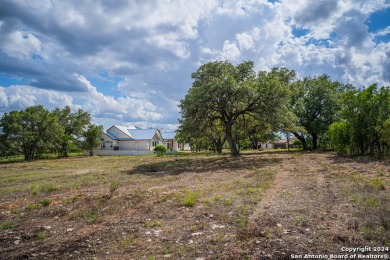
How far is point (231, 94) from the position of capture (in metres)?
23.3

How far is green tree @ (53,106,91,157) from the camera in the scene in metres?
45.4

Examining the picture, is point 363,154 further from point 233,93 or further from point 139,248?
point 139,248

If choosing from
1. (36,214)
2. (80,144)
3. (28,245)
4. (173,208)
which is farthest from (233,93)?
(80,144)

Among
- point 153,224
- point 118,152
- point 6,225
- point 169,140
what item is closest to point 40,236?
point 6,225

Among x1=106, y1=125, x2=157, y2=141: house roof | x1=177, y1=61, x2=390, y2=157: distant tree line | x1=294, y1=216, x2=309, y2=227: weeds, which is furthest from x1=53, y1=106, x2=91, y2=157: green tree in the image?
x1=294, y1=216, x2=309, y2=227: weeds

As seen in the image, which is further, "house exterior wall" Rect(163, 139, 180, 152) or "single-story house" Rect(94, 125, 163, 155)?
"house exterior wall" Rect(163, 139, 180, 152)

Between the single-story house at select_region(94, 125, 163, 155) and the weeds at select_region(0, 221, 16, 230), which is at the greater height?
the single-story house at select_region(94, 125, 163, 155)

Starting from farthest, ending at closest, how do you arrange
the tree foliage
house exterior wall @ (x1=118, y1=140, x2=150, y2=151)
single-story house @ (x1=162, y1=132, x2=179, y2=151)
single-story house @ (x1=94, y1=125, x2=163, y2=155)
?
single-story house @ (x1=162, y1=132, x2=179, y2=151), house exterior wall @ (x1=118, y1=140, x2=150, y2=151), single-story house @ (x1=94, y1=125, x2=163, y2=155), the tree foliage

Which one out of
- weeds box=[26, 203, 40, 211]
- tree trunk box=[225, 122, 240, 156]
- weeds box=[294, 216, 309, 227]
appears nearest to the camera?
weeds box=[294, 216, 309, 227]

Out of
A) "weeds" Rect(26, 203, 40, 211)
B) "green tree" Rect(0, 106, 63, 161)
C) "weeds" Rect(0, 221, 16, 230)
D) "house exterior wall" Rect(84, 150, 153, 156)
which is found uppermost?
"green tree" Rect(0, 106, 63, 161)

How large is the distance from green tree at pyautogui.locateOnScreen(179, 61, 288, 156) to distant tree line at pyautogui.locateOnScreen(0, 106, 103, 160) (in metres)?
26.2

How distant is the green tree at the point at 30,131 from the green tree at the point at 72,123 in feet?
14.0

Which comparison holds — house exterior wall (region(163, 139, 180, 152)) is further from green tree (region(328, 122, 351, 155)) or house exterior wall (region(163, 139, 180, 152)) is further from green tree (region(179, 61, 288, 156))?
green tree (region(328, 122, 351, 155))

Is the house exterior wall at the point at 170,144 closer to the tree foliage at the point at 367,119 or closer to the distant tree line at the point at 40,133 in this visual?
the distant tree line at the point at 40,133
